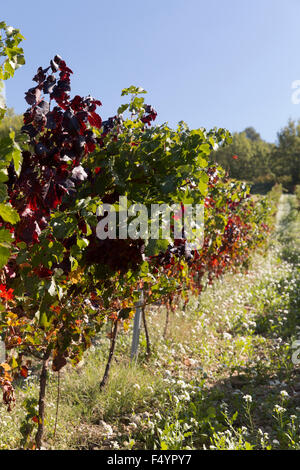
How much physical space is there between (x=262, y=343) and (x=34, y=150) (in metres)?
4.29

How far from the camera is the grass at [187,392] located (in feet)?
9.43

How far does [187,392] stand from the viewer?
3.38 meters

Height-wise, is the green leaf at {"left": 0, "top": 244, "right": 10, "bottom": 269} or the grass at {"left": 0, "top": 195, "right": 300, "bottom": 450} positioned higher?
the green leaf at {"left": 0, "top": 244, "right": 10, "bottom": 269}

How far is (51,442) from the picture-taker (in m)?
2.82

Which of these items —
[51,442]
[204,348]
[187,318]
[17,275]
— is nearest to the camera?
[17,275]

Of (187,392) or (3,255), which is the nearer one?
(3,255)

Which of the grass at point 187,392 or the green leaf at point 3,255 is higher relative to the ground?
the green leaf at point 3,255

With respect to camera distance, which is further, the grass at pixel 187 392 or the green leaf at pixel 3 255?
the grass at pixel 187 392

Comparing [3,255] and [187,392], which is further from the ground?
[3,255]

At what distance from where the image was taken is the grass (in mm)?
2873

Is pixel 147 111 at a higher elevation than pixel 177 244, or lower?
higher

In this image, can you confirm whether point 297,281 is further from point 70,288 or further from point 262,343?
point 70,288

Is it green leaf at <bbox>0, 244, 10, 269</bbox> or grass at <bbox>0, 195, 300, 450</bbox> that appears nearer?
green leaf at <bbox>0, 244, 10, 269</bbox>

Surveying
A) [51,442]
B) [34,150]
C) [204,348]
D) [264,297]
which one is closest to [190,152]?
[34,150]
